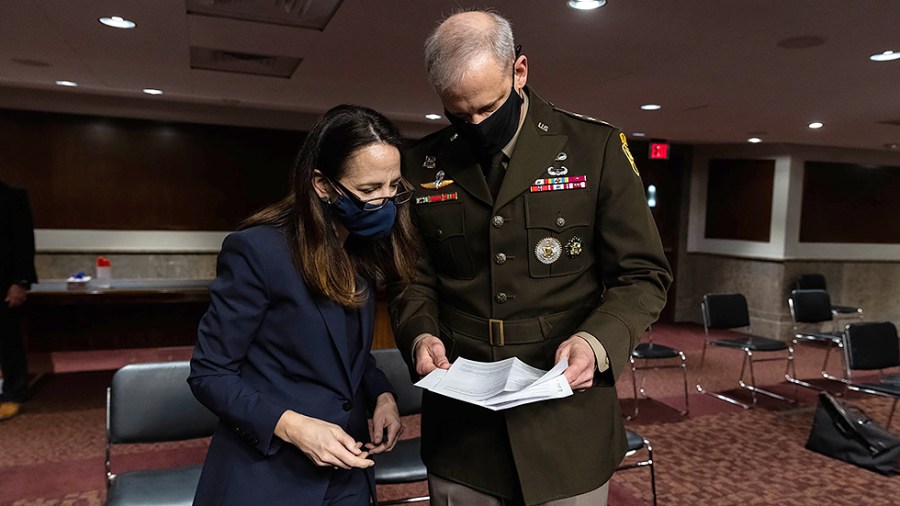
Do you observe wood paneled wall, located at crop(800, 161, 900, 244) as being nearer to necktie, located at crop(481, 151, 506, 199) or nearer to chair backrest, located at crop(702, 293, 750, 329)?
chair backrest, located at crop(702, 293, 750, 329)

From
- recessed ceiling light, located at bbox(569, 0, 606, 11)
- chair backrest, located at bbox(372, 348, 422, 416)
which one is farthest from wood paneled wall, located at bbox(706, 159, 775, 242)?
chair backrest, located at bbox(372, 348, 422, 416)

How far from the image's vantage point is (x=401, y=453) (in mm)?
2584

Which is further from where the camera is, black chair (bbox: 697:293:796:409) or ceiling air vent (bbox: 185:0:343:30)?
black chair (bbox: 697:293:796:409)

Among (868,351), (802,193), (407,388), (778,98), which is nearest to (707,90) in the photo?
(778,98)

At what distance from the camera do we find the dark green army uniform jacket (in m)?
1.26

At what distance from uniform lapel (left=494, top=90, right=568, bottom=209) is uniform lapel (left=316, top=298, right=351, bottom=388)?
0.40m

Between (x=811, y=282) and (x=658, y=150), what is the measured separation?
105 inches

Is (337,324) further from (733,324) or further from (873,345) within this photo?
(733,324)

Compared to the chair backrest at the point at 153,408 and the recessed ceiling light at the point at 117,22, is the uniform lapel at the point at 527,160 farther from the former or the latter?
the recessed ceiling light at the point at 117,22

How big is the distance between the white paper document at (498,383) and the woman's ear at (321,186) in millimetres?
426

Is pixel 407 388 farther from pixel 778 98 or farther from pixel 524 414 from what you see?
pixel 778 98

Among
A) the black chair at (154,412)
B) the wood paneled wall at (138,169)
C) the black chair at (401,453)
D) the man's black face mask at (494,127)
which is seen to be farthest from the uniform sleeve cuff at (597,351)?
the wood paneled wall at (138,169)

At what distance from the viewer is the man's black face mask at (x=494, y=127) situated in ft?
4.09

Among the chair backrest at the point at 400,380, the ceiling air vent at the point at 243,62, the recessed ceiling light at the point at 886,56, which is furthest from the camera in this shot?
the ceiling air vent at the point at 243,62
